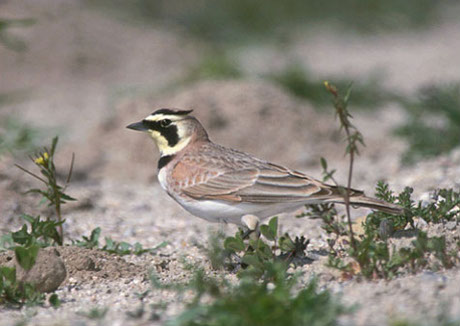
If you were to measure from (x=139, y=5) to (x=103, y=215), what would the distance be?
9977mm

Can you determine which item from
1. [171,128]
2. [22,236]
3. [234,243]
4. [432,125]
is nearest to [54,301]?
[22,236]

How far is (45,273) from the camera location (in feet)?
12.8

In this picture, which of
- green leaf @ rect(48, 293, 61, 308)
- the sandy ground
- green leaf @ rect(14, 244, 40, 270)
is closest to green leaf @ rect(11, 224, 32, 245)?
the sandy ground

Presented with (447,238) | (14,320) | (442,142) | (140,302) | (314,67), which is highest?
(314,67)

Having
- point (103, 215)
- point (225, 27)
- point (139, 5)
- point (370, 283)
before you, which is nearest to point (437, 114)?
point (103, 215)

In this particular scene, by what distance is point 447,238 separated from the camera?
4035 mm

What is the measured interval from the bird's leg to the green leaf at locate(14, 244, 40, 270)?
122 centimetres

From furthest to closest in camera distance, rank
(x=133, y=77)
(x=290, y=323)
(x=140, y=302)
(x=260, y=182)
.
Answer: (x=133, y=77)
(x=260, y=182)
(x=140, y=302)
(x=290, y=323)

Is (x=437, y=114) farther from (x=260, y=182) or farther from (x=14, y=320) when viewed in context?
(x=14, y=320)

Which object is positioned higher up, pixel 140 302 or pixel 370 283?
pixel 370 283

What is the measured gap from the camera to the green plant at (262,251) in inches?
151

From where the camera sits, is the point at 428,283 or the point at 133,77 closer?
the point at 428,283

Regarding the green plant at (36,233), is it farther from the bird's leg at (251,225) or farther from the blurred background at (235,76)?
the blurred background at (235,76)

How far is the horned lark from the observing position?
4.33 metres
